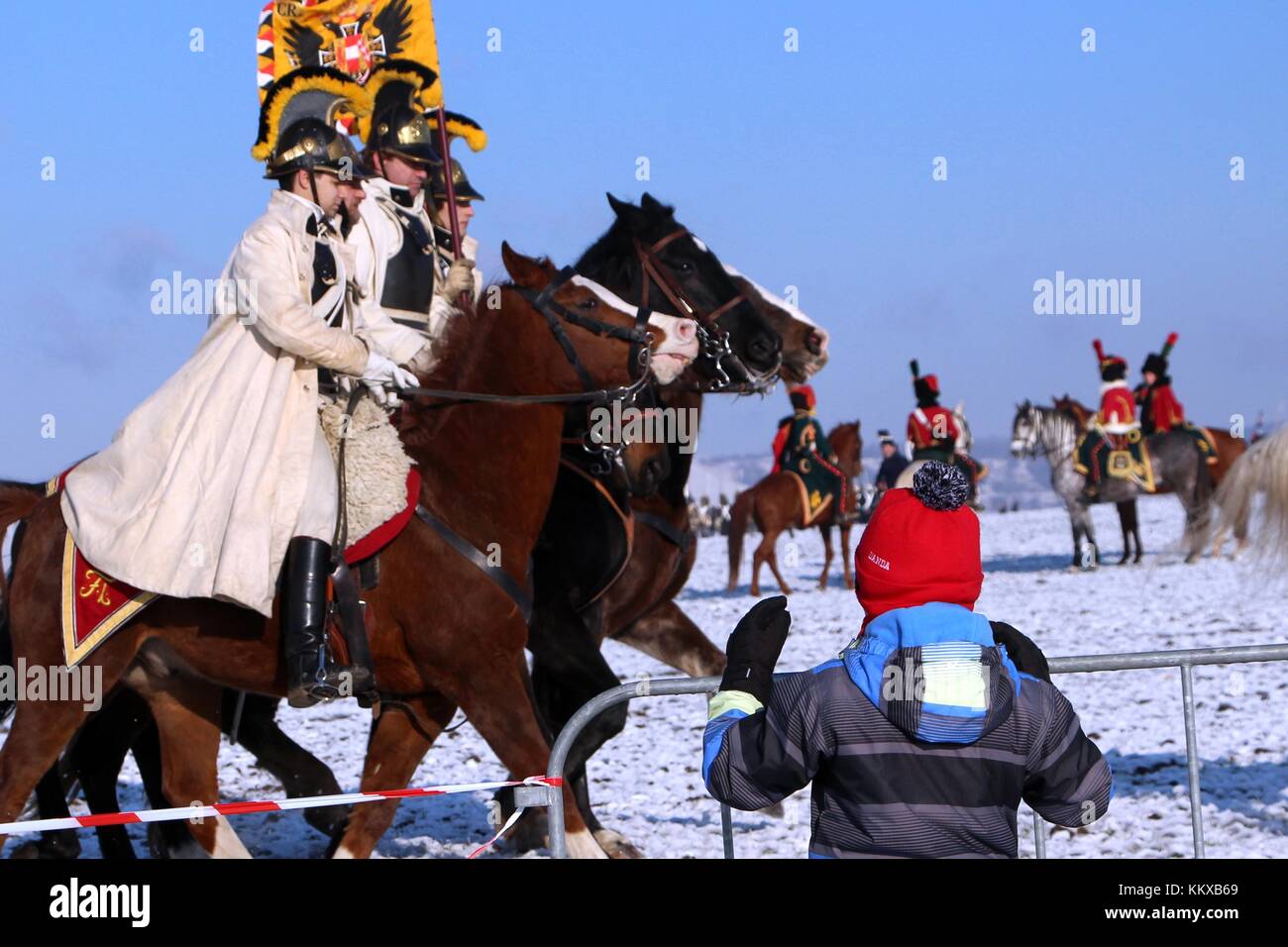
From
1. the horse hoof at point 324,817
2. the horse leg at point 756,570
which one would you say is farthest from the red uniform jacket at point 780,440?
the horse hoof at point 324,817

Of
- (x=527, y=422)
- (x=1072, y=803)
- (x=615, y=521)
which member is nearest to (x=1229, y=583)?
(x=615, y=521)

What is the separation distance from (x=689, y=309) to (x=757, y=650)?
14.5ft

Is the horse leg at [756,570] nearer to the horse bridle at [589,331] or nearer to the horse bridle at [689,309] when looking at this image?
the horse bridle at [689,309]

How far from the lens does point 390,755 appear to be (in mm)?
5867

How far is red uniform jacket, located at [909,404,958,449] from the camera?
2227 centimetres

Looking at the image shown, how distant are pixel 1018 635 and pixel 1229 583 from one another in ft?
53.7

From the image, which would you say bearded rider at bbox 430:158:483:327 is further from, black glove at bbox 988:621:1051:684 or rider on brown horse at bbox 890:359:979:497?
rider on brown horse at bbox 890:359:979:497

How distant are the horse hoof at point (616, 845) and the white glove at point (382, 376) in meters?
2.12

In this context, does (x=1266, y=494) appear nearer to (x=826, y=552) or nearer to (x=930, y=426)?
(x=826, y=552)

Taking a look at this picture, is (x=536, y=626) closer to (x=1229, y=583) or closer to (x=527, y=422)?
(x=527, y=422)

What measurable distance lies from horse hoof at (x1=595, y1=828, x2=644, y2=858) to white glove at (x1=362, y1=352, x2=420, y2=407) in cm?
212

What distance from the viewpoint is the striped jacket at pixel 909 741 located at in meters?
2.81

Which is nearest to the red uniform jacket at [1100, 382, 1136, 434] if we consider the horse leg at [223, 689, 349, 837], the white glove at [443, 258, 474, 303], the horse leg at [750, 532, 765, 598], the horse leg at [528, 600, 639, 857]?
the horse leg at [750, 532, 765, 598]
